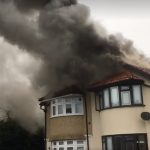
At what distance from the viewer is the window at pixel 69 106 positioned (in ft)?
86.9

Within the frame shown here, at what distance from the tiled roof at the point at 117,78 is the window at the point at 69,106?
6.99 ft

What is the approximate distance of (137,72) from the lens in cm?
2478

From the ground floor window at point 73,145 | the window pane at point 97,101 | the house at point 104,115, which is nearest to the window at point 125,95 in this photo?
the house at point 104,115

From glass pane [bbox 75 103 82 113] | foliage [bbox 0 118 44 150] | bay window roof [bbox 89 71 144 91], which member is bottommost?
foliage [bbox 0 118 44 150]

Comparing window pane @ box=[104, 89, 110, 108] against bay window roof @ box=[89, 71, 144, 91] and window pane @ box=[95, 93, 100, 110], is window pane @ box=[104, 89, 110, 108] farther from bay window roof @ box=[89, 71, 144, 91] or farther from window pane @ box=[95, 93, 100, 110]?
window pane @ box=[95, 93, 100, 110]

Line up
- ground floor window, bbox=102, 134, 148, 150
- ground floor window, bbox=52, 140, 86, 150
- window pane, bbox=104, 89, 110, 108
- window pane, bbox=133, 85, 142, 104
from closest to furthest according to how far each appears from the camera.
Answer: ground floor window, bbox=102, 134, 148, 150 < window pane, bbox=133, 85, 142, 104 < window pane, bbox=104, 89, 110, 108 < ground floor window, bbox=52, 140, 86, 150

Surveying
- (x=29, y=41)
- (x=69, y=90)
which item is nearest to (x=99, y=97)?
(x=69, y=90)

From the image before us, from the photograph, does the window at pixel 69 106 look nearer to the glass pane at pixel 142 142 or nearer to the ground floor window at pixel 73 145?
the ground floor window at pixel 73 145

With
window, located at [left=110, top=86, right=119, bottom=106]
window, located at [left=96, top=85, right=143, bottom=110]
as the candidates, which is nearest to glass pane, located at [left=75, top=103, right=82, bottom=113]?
window, located at [left=96, top=85, right=143, bottom=110]

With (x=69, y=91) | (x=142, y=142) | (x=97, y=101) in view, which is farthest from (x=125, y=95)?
(x=69, y=91)

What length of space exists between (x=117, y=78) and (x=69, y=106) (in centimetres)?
453

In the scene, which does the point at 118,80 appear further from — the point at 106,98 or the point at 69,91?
the point at 69,91

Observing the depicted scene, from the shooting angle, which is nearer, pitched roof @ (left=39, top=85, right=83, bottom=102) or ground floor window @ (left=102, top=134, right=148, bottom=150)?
ground floor window @ (left=102, top=134, right=148, bottom=150)

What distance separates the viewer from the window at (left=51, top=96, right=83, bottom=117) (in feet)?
86.9
